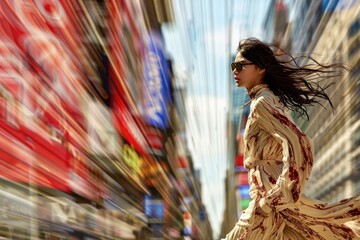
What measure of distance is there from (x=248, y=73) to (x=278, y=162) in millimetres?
352

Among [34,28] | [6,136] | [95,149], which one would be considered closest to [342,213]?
[6,136]

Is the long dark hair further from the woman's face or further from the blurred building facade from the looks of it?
the blurred building facade

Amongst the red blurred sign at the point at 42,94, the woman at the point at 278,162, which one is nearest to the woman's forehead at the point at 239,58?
the woman at the point at 278,162

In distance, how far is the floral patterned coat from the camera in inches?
114

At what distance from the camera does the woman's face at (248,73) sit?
3.15 metres

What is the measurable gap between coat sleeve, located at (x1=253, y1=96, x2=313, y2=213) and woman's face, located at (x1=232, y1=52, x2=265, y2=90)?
0.59ft

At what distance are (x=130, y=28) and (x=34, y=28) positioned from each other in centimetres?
490

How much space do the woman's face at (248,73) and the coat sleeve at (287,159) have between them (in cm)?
18

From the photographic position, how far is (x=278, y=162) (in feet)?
10.1

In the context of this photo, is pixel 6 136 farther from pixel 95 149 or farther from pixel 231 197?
pixel 231 197

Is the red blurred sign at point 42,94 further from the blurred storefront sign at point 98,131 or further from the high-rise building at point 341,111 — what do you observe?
the high-rise building at point 341,111

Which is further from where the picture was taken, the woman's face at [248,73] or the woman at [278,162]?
the woman's face at [248,73]

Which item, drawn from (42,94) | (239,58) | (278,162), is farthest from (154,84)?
(278,162)

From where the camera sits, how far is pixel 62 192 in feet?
13.5
